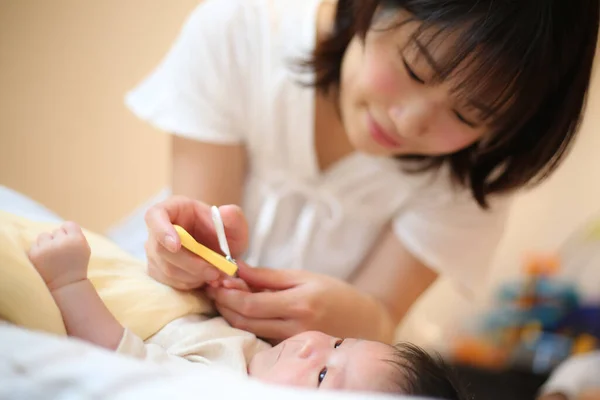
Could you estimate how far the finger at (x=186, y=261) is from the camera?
55 cm

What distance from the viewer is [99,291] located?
1.69 ft

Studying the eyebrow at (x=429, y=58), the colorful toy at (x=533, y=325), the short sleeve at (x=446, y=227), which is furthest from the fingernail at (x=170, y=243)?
the colorful toy at (x=533, y=325)

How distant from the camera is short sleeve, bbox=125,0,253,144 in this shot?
2.79 feet

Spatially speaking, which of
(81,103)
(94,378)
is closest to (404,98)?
(94,378)

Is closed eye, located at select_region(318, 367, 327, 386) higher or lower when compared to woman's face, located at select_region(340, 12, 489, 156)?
lower

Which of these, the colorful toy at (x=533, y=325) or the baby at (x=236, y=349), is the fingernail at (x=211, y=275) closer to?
the baby at (x=236, y=349)

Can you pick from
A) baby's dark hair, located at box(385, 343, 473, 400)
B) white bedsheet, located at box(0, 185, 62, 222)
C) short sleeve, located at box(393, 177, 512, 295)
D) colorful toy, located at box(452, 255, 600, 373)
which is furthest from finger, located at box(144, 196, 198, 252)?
colorful toy, located at box(452, 255, 600, 373)

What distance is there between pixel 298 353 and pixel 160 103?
0.49 meters

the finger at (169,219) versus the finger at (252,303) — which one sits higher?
the finger at (169,219)

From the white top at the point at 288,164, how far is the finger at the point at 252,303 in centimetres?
28

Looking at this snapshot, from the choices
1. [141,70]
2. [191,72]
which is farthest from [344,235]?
[141,70]

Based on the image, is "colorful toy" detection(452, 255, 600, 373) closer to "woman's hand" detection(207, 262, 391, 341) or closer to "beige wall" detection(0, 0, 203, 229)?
"woman's hand" detection(207, 262, 391, 341)

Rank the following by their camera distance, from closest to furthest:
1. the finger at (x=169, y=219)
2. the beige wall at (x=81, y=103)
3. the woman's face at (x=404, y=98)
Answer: the finger at (x=169, y=219), the woman's face at (x=404, y=98), the beige wall at (x=81, y=103)

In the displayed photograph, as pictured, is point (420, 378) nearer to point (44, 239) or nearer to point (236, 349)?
point (236, 349)
